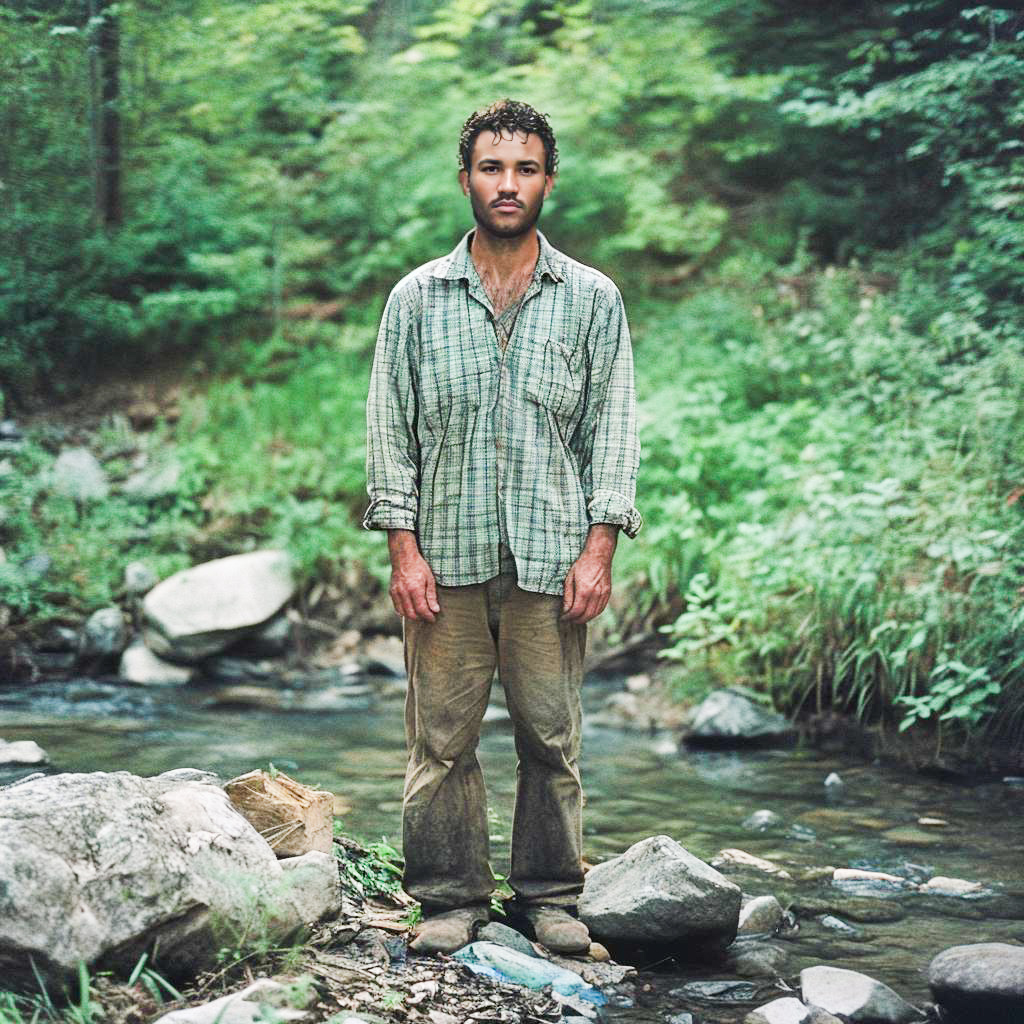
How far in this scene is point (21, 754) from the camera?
4863mm

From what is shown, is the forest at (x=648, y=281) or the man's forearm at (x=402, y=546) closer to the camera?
the man's forearm at (x=402, y=546)

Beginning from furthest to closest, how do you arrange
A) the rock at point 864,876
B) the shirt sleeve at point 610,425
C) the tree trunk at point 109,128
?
1. the tree trunk at point 109,128
2. the rock at point 864,876
3. the shirt sleeve at point 610,425

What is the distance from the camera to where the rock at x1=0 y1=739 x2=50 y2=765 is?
4824 mm

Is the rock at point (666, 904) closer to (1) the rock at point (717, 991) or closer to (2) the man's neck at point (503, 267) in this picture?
(1) the rock at point (717, 991)

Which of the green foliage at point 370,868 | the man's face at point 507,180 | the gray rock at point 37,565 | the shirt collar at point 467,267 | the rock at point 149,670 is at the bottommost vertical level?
the rock at point 149,670

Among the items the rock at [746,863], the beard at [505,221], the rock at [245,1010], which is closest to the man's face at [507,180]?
the beard at [505,221]

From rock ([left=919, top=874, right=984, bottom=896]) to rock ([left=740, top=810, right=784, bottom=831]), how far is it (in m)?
0.79

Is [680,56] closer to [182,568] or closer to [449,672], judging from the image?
[182,568]

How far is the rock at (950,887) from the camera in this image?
12.8ft

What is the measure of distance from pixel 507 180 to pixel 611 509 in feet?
2.74

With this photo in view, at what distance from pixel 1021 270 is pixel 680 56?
4276 mm

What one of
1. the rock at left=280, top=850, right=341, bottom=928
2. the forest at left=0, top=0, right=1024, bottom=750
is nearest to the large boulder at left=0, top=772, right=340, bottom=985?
the rock at left=280, top=850, right=341, bottom=928

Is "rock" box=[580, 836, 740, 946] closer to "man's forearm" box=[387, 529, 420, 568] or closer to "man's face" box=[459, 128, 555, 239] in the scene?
"man's forearm" box=[387, 529, 420, 568]

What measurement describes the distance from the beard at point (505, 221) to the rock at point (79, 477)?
246 inches
